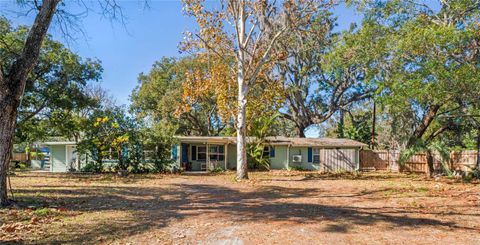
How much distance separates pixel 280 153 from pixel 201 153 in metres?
5.88

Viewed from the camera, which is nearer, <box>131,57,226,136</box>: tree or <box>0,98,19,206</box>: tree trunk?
<box>0,98,19,206</box>: tree trunk

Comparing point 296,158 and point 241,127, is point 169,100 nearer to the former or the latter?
point 296,158

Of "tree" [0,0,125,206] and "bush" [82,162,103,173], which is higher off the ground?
"tree" [0,0,125,206]

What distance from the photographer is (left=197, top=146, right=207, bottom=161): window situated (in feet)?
83.5

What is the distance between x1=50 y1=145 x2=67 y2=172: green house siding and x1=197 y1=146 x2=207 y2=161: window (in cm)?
954

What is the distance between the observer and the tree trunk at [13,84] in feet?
25.6

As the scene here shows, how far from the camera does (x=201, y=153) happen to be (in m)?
→ 25.5

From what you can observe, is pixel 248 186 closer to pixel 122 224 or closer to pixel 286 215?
pixel 286 215

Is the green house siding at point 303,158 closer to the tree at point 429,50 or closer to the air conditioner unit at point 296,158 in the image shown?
the air conditioner unit at point 296,158

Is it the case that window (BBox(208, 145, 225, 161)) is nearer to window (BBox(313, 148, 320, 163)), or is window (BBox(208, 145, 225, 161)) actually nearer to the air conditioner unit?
the air conditioner unit

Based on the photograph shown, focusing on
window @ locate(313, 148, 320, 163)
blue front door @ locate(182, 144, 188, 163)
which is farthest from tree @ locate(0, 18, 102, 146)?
window @ locate(313, 148, 320, 163)

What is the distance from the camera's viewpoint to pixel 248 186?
14.4 m

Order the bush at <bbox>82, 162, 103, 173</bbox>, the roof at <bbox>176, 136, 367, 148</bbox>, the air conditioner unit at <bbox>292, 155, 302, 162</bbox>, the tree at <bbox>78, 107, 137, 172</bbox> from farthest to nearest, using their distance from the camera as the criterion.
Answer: the air conditioner unit at <bbox>292, 155, 302, 162</bbox> < the roof at <bbox>176, 136, 367, 148</bbox> < the bush at <bbox>82, 162, 103, 173</bbox> < the tree at <bbox>78, 107, 137, 172</bbox>

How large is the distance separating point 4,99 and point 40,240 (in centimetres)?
404
